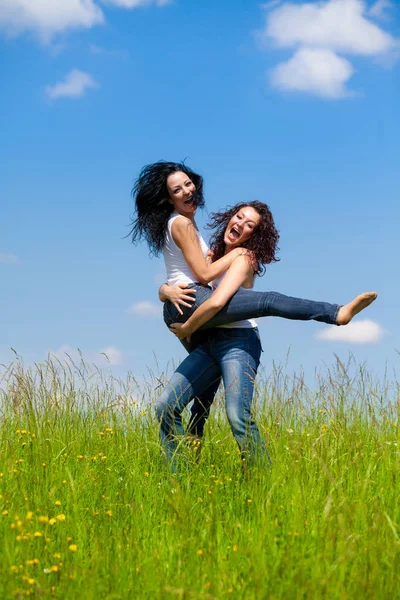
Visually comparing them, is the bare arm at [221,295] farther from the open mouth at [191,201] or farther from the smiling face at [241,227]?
the open mouth at [191,201]

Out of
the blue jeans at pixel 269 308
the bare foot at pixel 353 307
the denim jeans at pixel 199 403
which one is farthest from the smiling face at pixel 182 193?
the bare foot at pixel 353 307

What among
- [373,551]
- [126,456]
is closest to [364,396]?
[126,456]

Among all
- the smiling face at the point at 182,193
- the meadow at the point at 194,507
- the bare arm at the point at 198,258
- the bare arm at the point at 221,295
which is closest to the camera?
Result: the meadow at the point at 194,507

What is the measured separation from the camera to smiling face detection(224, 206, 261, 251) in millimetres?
5027

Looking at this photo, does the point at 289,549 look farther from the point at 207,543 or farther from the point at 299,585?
the point at 207,543

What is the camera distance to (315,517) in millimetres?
3906

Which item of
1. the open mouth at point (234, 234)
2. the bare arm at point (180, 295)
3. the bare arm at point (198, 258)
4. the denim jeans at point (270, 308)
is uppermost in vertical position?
the open mouth at point (234, 234)

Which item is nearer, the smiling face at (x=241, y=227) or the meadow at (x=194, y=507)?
the meadow at (x=194, y=507)

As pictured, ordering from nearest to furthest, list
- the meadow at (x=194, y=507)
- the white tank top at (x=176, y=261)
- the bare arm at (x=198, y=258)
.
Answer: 1. the meadow at (x=194, y=507)
2. the bare arm at (x=198, y=258)
3. the white tank top at (x=176, y=261)

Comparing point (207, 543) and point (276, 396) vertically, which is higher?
point (276, 396)

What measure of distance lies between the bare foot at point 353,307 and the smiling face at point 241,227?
0.91 metres

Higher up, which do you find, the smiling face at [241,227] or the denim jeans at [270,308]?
the smiling face at [241,227]

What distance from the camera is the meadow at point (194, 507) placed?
3062mm

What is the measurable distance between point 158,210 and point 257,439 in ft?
6.30
